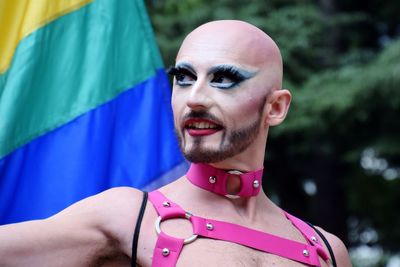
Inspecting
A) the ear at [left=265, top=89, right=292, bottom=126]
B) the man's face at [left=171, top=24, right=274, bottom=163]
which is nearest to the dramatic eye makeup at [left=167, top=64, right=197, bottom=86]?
the man's face at [left=171, top=24, right=274, bottom=163]

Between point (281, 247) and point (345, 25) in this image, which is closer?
point (281, 247)

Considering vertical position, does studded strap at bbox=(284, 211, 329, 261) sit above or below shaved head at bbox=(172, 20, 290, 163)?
below

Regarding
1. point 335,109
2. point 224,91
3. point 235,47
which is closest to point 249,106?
point 224,91

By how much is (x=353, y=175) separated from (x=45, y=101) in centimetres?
695

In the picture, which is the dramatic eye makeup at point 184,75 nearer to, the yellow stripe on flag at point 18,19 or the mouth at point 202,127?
the mouth at point 202,127

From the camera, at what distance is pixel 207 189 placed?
10.5ft

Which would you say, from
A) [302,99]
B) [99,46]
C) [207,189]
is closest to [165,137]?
[99,46]

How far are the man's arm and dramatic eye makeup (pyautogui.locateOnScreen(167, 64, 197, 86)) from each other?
43 cm

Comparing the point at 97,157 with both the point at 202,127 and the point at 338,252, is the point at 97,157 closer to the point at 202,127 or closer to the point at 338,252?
the point at 202,127

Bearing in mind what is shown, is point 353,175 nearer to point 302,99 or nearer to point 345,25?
point 345,25

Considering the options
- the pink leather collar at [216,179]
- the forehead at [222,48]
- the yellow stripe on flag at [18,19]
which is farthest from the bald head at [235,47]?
the yellow stripe on flag at [18,19]

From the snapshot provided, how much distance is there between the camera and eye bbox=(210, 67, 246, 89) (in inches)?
122

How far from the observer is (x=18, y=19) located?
12.4ft

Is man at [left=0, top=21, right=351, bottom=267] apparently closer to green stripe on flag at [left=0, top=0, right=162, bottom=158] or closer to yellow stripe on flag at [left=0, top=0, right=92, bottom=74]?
green stripe on flag at [left=0, top=0, right=162, bottom=158]
